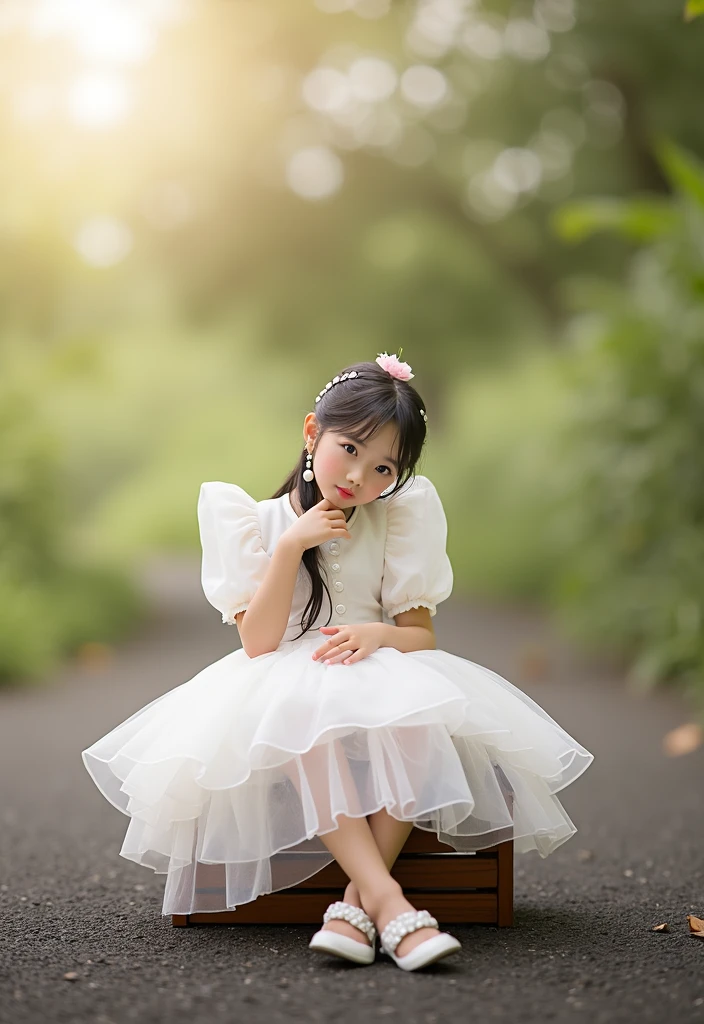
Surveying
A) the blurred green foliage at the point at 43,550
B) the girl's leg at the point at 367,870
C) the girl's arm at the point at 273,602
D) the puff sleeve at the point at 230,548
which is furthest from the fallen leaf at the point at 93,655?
the girl's leg at the point at 367,870

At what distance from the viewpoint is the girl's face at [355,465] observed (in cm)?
232

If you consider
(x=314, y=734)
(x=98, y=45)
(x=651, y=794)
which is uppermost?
(x=98, y=45)

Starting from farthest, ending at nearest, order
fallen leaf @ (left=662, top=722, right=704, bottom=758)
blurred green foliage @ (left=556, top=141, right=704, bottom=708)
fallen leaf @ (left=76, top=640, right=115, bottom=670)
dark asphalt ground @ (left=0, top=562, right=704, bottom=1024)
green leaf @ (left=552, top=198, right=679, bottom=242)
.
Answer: fallen leaf @ (left=76, top=640, right=115, bottom=670) < blurred green foliage @ (left=556, top=141, right=704, bottom=708) < green leaf @ (left=552, top=198, right=679, bottom=242) < fallen leaf @ (left=662, top=722, right=704, bottom=758) < dark asphalt ground @ (left=0, top=562, right=704, bottom=1024)

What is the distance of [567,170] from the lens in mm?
10375

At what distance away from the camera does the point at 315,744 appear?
2078 mm

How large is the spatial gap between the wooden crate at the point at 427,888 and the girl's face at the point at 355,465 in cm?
70

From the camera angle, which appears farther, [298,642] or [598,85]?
[598,85]

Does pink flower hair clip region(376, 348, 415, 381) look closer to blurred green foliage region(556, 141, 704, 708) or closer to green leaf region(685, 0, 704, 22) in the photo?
green leaf region(685, 0, 704, 22)

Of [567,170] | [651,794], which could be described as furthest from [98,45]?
[651,794]

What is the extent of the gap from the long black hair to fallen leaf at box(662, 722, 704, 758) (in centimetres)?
246

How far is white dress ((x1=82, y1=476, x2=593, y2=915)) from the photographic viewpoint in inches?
82.3

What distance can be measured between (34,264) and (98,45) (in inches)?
90.8

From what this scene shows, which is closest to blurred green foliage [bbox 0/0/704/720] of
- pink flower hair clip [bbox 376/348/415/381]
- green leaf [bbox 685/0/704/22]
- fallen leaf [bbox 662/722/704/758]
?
fallen leaf [bbox 662/722/704/758]

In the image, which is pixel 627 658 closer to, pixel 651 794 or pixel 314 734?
pixel 651 794
